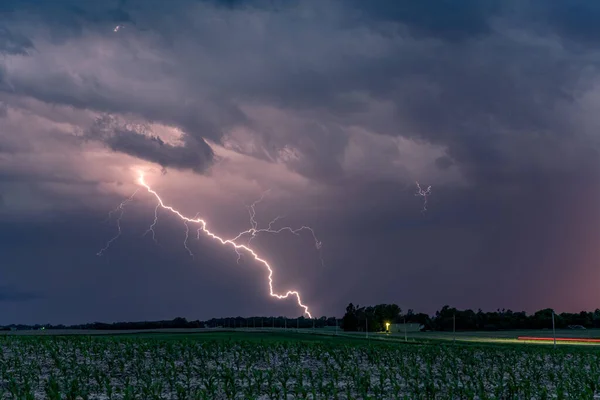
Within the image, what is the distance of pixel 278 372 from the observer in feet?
118

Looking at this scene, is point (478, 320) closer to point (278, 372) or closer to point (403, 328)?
point (403, 328)

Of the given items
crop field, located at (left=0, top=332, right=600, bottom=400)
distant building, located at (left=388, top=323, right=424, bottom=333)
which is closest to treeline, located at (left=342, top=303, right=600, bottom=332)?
distant building, located at (left=388, top=323, right=424, bottom=333)

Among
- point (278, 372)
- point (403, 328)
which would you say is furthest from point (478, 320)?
point (278, 372)

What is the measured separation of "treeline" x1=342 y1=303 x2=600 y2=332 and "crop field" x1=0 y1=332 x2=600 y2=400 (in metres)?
97.5

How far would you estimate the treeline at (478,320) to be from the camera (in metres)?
150

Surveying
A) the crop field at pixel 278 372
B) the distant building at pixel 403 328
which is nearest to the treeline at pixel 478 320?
the distant building at pixel 403 328

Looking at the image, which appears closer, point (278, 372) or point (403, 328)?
point (278, 372)

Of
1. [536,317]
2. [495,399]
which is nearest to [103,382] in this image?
[495,399]

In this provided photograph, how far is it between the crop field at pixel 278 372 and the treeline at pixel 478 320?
320 feet

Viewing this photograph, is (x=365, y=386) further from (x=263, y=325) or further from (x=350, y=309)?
(x=263, y=325)

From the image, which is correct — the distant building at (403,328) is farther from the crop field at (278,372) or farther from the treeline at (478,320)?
the crop field at (278,372)

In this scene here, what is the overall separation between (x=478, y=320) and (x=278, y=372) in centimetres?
13619

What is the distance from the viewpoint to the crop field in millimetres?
29422

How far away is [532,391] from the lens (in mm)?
30984
